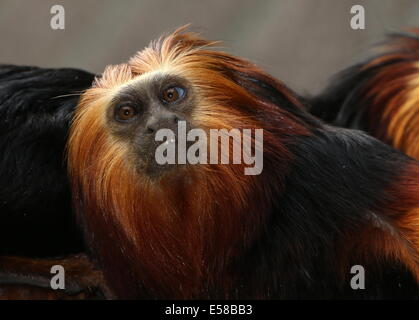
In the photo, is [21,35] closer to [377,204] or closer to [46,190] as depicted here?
[46,190]

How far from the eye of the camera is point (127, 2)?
4098mm

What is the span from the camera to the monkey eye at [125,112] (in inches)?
86.0

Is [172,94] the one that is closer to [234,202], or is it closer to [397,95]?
[234,202]

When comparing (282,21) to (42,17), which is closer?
(42,17)

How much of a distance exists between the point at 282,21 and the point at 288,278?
7.64ft

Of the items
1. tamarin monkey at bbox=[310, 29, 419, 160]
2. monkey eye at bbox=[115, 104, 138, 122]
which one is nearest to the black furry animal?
monkey eye at bbox=[115, 104, 138, 122]

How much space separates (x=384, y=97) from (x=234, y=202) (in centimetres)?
137

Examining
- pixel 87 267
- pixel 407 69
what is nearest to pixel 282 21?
pixel 407 69

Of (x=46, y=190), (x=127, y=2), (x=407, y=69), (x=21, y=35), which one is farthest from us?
(x=127, y=2)

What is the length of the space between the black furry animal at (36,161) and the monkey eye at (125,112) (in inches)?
10.9

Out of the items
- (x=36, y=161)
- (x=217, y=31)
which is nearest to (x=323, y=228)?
(x=36, y=161)

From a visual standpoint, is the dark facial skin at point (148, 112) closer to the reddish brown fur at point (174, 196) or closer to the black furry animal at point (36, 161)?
the reddish brown fur at point (174, 196)

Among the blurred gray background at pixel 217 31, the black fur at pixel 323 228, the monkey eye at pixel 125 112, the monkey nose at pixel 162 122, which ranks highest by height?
the blurred gray background at pixel 217 31

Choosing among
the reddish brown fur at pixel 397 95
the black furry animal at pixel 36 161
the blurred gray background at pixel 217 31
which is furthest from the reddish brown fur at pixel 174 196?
the blurred gray background at pixel 217 31
